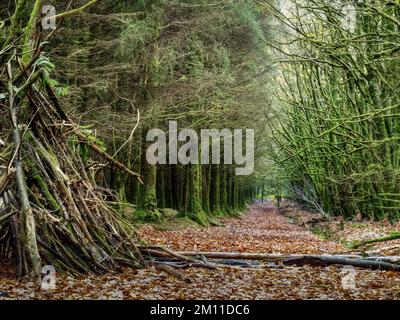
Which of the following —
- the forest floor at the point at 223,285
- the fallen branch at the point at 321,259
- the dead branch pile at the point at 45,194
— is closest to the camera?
the forest floor at the point at 223,285

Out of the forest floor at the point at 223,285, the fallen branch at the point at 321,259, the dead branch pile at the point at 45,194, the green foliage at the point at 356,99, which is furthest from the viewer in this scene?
the green foliage at the point at 356,99

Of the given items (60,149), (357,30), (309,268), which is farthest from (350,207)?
(60,149)

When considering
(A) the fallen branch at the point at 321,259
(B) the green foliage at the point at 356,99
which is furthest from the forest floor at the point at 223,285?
(B) the green foliage at the point at 356,99

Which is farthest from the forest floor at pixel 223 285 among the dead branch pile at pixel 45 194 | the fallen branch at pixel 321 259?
the dead branch pile at pixel 45 194

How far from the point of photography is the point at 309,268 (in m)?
9.33

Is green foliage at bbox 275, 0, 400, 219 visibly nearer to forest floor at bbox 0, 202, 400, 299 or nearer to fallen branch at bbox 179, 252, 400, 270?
fallen branch at bbox 179, 252, 400, 270

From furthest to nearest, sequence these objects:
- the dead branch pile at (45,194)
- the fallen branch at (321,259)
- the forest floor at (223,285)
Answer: the fallen branch at (321,259)
the dead branch pile at (45,194)
the forest floor at (223,285)

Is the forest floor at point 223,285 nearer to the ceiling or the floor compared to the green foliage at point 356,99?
nearer to the floor

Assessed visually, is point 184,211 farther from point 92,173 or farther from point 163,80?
point 92,173

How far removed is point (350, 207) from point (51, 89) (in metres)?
19.2

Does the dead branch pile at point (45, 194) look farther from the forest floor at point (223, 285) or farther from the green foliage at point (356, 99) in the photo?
the green foliage at point (356, 99)

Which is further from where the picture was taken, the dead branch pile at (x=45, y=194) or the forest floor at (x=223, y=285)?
the dead branch pile at (x=45, y=194)

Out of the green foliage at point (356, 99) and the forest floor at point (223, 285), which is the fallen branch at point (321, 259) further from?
the green foliage at point (356, 99)

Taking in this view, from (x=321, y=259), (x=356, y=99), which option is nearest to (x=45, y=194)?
(x=321, y=259)
